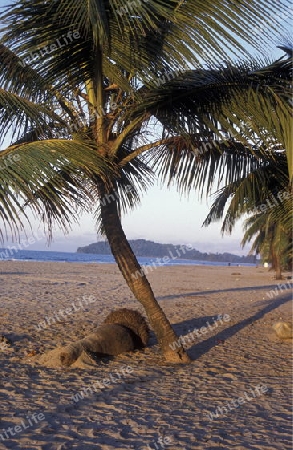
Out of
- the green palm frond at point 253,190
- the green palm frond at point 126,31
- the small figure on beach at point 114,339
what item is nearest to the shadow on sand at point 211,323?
the small figure on beach at point 114,339

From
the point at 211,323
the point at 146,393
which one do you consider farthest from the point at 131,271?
the point at 211,323

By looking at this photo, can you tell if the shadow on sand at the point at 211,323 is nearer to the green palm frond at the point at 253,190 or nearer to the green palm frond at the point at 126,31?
the green palm frond at the point at 253,190

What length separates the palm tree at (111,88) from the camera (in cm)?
523

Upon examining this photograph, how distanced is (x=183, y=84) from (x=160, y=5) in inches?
43.4

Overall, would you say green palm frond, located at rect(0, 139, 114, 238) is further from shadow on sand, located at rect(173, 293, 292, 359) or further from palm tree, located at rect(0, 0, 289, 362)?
shadow on sand, located at rect(173, 293, 292, 359)

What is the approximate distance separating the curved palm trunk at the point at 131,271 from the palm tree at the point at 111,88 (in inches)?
0.6

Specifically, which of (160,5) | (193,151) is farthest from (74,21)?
(193,151)

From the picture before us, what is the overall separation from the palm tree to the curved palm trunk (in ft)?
0.05

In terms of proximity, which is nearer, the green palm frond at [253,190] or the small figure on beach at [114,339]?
the small figure on beach at [114,339]

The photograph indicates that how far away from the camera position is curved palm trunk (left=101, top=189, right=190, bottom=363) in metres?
7.22

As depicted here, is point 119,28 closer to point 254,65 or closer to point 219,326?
point 254,65

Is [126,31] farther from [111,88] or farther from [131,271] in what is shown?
[131,271]

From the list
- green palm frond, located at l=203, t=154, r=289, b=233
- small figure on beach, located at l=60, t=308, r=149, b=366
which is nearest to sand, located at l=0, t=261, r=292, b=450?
small figure on beach, located at l=60, t=308, r=149, b=366

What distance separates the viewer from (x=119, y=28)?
554 centimetres
